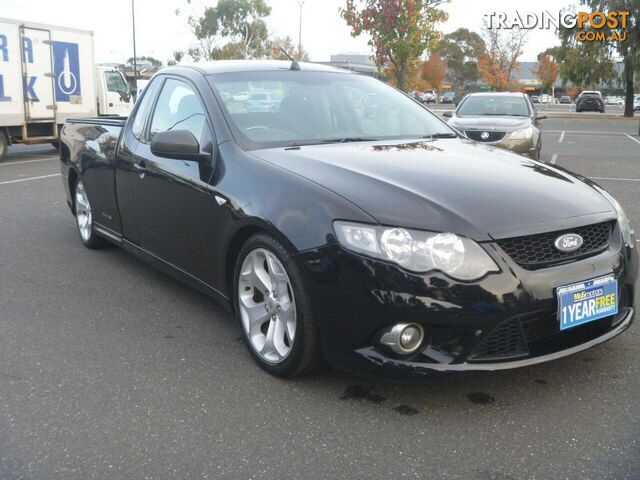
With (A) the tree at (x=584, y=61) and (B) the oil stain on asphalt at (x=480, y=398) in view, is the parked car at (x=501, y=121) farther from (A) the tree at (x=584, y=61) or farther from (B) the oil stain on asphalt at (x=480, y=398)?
(A) the tree at (x=584, y=61)

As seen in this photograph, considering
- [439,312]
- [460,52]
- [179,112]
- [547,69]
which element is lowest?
[439,312]

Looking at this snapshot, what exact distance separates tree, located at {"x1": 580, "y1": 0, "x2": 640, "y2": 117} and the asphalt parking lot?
38556 mm

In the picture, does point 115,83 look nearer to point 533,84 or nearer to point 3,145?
point 3,145

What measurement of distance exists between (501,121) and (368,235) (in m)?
9.93

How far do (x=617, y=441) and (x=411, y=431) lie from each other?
2.69ft

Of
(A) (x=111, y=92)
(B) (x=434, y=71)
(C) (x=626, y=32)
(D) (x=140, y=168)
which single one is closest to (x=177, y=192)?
(D) (x=140, y=168)

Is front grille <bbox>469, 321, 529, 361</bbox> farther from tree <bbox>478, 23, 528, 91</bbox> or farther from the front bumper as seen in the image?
tree <bbox>478, 23, 528, 91</bbox>

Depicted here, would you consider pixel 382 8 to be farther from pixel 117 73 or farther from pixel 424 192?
pixel 424 192

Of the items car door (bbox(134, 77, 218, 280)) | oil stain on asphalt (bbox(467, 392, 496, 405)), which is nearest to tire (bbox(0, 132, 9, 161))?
car door (bbox(134, 77, 218, 280))

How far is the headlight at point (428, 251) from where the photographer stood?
2830 millimetres

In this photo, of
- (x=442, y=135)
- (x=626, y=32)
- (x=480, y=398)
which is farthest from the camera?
(x=626, y=32)

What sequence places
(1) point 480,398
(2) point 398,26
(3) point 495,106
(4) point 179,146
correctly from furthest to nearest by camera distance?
1. (2) point 398,26
2. (3) point 495,106
3. (4) point 179,146
4. (1) point 480,398

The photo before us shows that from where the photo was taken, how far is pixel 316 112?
4.26 metres

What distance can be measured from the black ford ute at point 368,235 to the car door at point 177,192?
14mm
